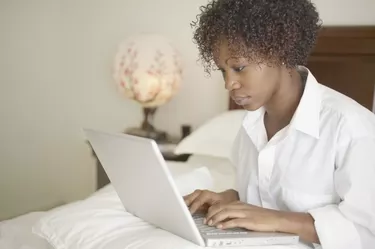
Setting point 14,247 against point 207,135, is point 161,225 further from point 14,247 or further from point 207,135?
point 207,135

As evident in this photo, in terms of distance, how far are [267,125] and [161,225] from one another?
340 millimetres

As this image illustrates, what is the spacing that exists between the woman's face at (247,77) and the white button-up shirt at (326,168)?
7 centimetres

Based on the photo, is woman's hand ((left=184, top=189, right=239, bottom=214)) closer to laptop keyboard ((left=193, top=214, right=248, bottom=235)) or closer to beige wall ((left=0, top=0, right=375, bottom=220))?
laptop keyboard ((left=193, top=214, right=248, bottom=235))

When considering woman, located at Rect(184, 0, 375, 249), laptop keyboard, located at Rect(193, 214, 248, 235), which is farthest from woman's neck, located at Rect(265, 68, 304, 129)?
laptop keyboard, located at Rect(193, 214, 248, 235)

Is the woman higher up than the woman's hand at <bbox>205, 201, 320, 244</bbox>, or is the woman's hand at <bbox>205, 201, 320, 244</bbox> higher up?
Answer: the woman

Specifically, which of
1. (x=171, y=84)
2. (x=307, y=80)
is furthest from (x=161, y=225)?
(x=171, y=84)

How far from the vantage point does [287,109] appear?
3.79ft

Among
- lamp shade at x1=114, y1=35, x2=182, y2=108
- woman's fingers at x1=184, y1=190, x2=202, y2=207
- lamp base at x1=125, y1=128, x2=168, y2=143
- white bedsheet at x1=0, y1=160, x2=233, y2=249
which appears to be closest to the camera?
woman's fingers at x1=184, y1=190, x2=202, y2=207

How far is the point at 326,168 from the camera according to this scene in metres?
1.03

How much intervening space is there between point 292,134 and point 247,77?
14 centimetres

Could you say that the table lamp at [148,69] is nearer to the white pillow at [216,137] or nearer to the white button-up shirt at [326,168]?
the white pillow at [216,137]

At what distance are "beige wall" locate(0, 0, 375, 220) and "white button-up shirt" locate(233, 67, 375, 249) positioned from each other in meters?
1.19

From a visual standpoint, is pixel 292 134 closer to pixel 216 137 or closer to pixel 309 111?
pixel 309 111

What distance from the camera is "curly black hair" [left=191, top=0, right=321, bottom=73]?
1.04 metres
